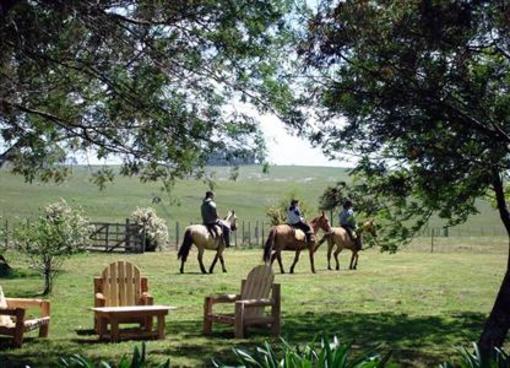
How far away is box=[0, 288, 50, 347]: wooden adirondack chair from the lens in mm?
8836

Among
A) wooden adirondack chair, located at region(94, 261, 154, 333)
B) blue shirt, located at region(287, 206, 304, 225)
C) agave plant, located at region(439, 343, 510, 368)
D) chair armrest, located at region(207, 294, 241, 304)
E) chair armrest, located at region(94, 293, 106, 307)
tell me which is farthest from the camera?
blue shirt, located at region(287, 206, 304, 225)

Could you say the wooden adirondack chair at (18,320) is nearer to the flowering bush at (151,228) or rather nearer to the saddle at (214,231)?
the saddle at (214,231)

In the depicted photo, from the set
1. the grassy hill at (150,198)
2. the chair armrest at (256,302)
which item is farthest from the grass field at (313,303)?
the grassy hill at (150,198)

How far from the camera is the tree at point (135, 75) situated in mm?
7594

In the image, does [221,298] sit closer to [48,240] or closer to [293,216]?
[48,240]

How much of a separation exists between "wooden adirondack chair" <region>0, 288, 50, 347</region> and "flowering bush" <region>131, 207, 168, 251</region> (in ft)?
68.6

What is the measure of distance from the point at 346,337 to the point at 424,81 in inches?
154

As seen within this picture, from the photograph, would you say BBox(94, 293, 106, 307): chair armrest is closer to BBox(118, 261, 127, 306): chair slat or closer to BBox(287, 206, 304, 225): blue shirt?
BBox(118, 261, 127, 306): chair slat

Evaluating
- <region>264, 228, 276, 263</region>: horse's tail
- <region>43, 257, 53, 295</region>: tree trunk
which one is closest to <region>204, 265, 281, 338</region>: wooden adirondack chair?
<region>43, 257, 53, 295</region>: tree trunk

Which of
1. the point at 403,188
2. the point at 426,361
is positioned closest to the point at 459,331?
the point at 426,361

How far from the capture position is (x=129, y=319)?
984cm

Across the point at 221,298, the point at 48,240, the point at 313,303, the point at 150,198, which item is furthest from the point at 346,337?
the point at 150,198

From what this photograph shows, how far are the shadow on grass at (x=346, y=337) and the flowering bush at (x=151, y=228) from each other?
18906 mm

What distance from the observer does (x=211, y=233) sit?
21.4 m
